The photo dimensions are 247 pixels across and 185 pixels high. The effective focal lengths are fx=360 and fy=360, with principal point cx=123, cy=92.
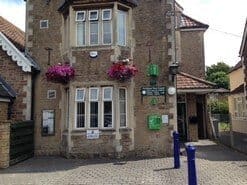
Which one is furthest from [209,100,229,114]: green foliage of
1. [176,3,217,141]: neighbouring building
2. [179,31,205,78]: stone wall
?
[176,3,217,141]: neighbouring building

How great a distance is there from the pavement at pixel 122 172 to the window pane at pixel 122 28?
4.90m

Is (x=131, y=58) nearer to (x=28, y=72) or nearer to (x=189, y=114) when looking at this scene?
(x=28, y=72)

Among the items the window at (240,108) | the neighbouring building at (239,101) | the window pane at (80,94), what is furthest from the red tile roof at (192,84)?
the window at (240,108)

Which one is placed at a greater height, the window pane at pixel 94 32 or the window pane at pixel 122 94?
the window pane at pixel 94 32

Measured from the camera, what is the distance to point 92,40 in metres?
14.7

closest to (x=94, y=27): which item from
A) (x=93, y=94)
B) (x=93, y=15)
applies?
(x=93, y=15)

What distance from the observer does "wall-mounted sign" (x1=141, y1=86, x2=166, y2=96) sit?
47.9 ft

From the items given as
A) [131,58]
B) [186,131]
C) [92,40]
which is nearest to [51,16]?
[92,40]

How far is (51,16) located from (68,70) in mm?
3008

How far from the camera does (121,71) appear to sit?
1375 cm

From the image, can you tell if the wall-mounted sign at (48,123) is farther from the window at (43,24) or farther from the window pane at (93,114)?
the window at (43,24)

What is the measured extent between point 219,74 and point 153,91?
168ft

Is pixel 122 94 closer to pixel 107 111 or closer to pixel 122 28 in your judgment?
pixel 107 111

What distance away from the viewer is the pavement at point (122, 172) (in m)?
9.78
